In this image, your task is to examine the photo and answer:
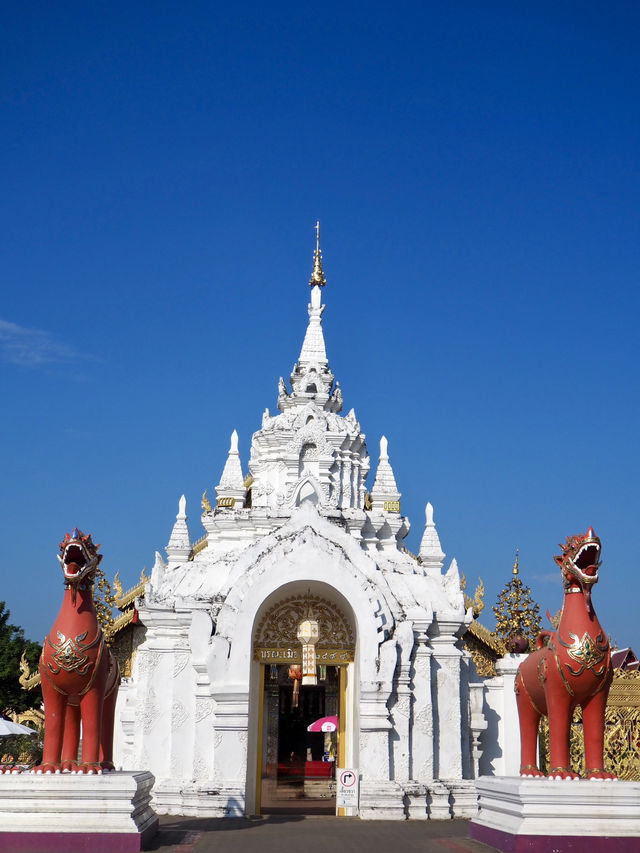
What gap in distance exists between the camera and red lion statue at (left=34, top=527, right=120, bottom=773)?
12203 mm

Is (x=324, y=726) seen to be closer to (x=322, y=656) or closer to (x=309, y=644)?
(x=322, y=656)

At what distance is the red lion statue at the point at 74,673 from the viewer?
40.0 ft

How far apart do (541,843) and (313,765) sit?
24583 mm

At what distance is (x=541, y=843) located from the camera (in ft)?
37.6

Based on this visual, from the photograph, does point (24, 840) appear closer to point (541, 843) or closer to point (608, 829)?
point (541, 843)

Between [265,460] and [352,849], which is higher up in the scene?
[265,460]

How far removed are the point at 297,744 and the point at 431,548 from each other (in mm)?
21225

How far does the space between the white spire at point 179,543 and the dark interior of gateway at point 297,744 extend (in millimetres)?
5018

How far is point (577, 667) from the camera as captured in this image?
1212 cm

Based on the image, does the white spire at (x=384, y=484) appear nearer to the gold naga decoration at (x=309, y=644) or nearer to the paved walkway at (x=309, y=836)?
the gold naga decoration at (x=309, y=644)

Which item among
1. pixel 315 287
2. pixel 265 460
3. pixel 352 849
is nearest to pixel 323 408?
pixel 265 460

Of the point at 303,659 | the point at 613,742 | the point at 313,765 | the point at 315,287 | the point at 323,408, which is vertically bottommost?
the point at 313,765

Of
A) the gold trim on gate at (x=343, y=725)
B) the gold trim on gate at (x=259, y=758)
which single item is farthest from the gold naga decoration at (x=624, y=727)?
the gold trim on gate at (x=259, y=758)

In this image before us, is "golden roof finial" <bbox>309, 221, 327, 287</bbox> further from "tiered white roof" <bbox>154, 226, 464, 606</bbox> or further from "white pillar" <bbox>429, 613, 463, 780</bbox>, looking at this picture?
"white pillar" <bbox>429, 613, 463, 780</bbox>
